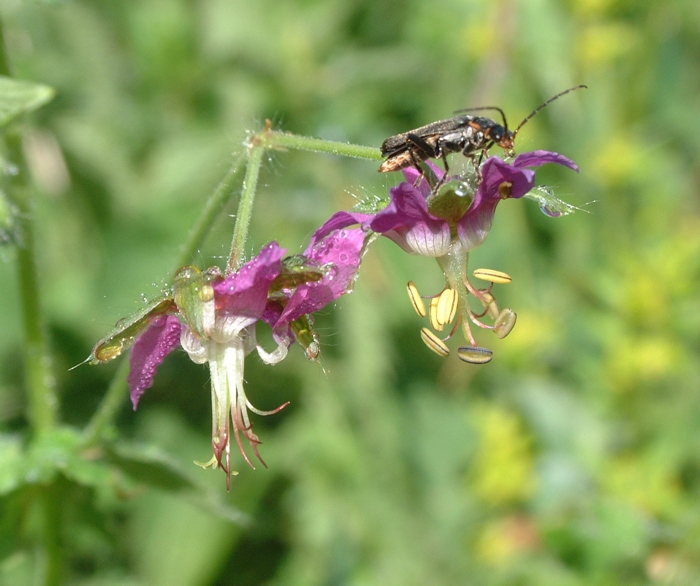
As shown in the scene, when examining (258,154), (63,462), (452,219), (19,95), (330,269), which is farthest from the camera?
(63,462)

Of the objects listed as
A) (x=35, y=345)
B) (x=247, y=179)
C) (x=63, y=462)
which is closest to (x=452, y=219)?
(x=247, y=179)

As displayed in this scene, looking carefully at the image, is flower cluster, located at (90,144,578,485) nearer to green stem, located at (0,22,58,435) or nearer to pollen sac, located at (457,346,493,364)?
pollen sac, located at (457,346,493,364)

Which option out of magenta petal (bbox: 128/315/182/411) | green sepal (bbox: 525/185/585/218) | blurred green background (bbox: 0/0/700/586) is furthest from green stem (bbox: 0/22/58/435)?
green sepal (bbox: 525/185/585/218)

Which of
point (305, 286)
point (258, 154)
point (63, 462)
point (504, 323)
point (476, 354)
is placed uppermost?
point (258, 154)

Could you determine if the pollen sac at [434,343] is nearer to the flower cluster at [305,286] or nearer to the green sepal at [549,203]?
the flower cluster at [305,286]

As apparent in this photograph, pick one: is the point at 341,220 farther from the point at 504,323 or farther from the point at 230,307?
the point at 504,323

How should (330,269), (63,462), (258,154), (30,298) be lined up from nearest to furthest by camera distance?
(330,269) → (258,154) → (63,462) → (30,298)

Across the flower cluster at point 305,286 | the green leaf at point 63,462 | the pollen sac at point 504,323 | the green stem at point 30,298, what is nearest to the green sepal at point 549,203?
the flower cluster at point 305,286
